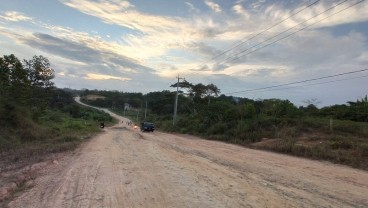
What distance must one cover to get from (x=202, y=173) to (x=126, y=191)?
371 centimetres

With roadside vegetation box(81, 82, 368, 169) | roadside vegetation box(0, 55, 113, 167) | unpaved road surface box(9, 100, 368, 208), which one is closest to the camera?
unpaved road surface box(9, 100, 368, 208)

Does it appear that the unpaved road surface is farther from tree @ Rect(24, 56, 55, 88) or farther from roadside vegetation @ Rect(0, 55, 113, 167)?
tree @ Rect(24, 56, 55, 88)

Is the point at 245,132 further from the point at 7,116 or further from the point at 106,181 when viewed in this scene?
the point at 106,181

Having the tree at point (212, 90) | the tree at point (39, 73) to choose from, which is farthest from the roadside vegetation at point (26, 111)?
the tree at point (212, 90)

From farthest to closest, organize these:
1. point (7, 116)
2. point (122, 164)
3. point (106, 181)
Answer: point (7, 116) → point (122, 164) → point (106, 181)

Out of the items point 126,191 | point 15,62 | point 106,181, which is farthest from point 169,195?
point 15,62

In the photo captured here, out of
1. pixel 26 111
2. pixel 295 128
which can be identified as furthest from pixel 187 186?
pixel 26 111

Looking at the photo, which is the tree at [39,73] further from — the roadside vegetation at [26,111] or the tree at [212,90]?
the tree at [212,90]

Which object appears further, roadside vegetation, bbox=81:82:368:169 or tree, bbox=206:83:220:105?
tree, bbox=206:83:220:105

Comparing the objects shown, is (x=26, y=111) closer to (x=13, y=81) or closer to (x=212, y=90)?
(x=13, y=81)

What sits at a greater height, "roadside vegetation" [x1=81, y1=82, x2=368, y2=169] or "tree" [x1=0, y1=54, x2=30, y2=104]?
"tree" [x1=0, y1=54, x2=30, y2=104]

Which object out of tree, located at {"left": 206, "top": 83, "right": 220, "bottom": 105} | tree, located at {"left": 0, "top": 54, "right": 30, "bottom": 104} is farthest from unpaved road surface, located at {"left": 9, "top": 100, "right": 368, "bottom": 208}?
tree, located at {"left": 206, "top": 83, "right": 220, "bottom": 105}

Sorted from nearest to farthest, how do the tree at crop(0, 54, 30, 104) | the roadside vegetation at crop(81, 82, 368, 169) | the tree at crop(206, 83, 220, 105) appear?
the roadside vegetation at crop(81, 82, 368, 169) → the tree at crop(0, 54, 30, 104) → the tree at crop(206, 83, 220, 105)

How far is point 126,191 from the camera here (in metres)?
10.2
